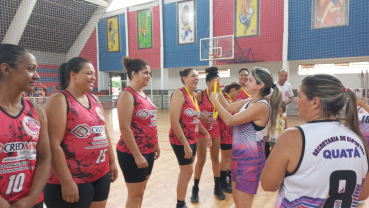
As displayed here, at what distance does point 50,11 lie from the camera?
48.1 feet

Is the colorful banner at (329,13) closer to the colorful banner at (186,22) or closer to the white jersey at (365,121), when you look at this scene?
the colorful banner at (186,22)

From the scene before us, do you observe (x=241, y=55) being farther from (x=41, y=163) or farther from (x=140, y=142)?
(x=41, y=163)

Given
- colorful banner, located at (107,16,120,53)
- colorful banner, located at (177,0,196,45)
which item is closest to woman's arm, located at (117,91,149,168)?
colorful banner, located at (177,0,196,45)

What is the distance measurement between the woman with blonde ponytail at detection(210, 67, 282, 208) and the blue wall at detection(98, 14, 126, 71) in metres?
16.0

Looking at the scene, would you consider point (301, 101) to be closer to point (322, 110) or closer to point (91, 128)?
point (322, 110)

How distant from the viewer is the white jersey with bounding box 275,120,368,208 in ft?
3.39

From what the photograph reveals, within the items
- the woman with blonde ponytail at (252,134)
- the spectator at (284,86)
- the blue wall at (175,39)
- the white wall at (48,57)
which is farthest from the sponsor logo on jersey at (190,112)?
the white wall at (48,57)

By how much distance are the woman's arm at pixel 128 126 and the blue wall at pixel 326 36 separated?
11.7 metres

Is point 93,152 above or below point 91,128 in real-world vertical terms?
below

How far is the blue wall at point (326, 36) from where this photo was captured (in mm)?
10281

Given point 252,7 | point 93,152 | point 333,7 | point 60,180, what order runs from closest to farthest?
point 60,180 < point 93,152 < point 333,7 < point 252,7

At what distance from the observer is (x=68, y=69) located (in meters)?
1.75

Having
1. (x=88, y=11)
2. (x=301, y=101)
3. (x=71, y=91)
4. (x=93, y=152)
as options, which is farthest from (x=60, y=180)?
(x=88, y=11)

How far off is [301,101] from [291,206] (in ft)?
1.74
